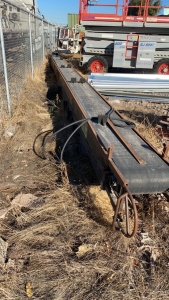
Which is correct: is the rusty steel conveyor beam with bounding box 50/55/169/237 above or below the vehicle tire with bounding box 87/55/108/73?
below

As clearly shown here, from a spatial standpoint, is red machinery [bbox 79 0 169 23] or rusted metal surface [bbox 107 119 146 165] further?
red machinery [bbox 79 0 169 23]

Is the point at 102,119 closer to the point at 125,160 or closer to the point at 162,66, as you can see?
the point at 125,160

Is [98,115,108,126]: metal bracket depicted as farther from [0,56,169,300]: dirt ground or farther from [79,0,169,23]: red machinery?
[79,0,169,23]: red machinery

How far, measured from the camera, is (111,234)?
84.8 inches

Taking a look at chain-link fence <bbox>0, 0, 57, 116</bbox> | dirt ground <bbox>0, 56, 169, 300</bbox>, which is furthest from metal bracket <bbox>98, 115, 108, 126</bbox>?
chain-link fence <bbox>0, 0, 57, 116</bbox>

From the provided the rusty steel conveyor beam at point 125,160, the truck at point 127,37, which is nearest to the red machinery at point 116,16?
the truck at point 127,37

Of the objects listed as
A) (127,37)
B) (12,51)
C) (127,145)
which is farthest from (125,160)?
(127,37)

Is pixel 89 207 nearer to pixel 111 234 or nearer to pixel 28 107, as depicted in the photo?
pixel 111 234

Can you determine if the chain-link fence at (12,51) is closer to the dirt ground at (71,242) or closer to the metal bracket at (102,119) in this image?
the dirt ground at (71,242)

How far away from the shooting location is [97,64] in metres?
10.4

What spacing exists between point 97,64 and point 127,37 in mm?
1684

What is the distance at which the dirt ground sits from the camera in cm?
174

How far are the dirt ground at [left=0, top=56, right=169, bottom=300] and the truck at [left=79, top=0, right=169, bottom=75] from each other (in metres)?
7.77

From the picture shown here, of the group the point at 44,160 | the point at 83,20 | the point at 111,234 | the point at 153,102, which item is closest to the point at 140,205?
the point at 111,234
